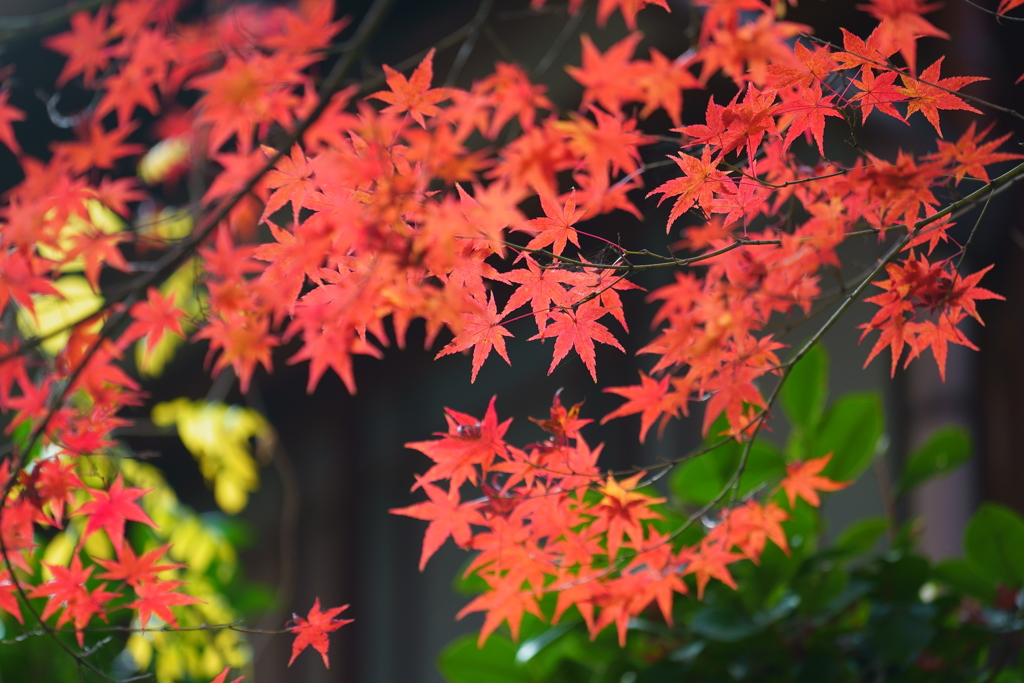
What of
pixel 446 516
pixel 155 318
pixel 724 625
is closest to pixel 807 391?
pixel 724 625

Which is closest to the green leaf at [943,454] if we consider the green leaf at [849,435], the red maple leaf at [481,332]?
the green leaf at [849,435]

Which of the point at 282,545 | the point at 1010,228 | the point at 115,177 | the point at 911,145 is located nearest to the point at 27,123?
the point at 115,177

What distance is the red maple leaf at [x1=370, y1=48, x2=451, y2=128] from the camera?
77 centimetres

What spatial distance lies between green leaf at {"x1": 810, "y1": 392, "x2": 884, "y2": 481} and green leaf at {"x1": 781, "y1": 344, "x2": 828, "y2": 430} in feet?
0.09

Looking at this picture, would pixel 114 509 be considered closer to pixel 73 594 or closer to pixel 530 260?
pixel 73 594

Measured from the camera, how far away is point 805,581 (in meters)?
1.31

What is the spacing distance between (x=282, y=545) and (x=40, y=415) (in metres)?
2.32

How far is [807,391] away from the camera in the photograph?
4.93ft

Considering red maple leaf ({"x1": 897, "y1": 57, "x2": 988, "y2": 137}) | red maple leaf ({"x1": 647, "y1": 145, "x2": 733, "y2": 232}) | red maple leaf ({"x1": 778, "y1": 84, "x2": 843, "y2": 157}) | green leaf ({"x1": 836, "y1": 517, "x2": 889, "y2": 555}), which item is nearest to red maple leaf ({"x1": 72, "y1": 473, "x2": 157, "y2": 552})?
red maple leaf ({"x1": 647, "y1": 145, "x2": 733, "y2": 232})

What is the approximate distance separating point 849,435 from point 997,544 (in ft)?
Result: 0.97

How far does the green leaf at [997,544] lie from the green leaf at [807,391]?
1.05ft

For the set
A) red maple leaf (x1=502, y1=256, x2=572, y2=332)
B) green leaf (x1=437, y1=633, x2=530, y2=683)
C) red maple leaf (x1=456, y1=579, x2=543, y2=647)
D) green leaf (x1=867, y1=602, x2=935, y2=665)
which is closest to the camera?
red maple leaf (x1=502, y1=256, x2=572, y2=332)

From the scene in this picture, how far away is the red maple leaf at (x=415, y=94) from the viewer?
766 mm

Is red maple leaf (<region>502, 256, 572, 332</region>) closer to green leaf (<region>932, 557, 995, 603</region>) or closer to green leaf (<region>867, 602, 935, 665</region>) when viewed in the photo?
green leaf (<region>867, 602, 935, 665</region>)
